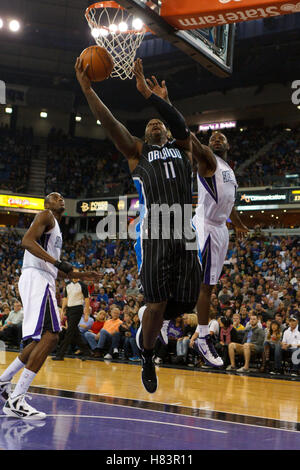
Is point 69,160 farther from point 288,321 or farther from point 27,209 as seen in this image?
point 288,321

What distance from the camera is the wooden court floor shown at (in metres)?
7.18

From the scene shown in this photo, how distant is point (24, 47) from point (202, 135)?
33.6ft

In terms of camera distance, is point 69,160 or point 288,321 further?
point 69,160

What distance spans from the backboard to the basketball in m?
0.89

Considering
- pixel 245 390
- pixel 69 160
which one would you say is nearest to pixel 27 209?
pixel 69 160

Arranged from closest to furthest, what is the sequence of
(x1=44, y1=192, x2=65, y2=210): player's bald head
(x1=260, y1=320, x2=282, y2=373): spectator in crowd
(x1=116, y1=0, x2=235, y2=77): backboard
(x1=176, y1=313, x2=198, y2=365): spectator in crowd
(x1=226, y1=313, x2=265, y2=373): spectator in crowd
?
(x1=116, y1=0, x2=235, y2=77): backboard, (x1=44, y1=192, x2=65, y2=210): player's bald head, (x1=260, y1=320, x2=282, y2=373): spectator in crowd, (x1=226, y1=313, x2=265, y2=373): spectator in crowd, (x1=176, y1=313, x2=198, y2=365): spectator in crowd

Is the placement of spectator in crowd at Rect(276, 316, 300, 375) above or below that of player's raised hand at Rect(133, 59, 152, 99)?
below

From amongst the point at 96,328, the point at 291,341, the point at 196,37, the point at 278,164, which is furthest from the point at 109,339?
the point at 278,164

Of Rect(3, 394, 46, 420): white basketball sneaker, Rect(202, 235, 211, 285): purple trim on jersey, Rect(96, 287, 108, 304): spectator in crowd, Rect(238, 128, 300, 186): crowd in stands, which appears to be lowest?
Rect(3, 394, 46, 420): white basketball sneaker

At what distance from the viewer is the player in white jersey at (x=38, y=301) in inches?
229

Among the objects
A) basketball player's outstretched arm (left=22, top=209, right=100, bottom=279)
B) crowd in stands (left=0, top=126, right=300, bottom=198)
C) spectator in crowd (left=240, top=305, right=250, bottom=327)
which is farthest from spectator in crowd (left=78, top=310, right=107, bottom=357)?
crowd in stands (left=0, top=126, right=300, bottom=198)

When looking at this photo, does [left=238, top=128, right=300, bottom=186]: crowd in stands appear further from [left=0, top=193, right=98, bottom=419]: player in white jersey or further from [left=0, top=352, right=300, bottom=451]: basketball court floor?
[left=0, top=193, right=98, bottom=419]: player in white jersey

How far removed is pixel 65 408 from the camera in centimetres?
650

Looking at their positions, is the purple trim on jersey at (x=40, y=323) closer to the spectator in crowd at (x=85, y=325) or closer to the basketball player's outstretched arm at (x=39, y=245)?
the basketball player's outstretched arm at (x=39, y=245)
